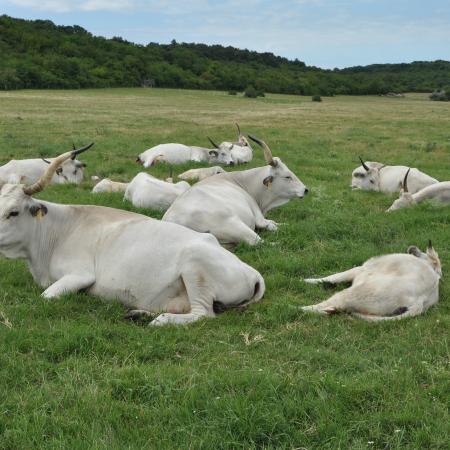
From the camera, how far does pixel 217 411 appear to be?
4664 millimetres

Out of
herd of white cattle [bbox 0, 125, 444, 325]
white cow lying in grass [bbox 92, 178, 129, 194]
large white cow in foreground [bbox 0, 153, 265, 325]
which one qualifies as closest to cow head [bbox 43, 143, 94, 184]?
white cow lying in grass [bbox 92, 178, 129, 194]

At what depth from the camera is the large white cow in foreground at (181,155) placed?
19.2 m

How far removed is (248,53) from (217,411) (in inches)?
6251

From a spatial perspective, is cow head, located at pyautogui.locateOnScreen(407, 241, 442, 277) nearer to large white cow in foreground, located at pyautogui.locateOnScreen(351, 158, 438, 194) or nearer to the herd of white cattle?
the herd of white cattle

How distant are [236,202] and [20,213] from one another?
4.10 metres

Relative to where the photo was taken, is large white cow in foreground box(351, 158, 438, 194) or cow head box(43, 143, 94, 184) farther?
cow head box(43, 143, 94, 184)

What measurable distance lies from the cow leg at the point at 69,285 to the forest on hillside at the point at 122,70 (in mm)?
73949

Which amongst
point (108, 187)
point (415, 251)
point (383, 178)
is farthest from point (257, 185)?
point (383, 178)

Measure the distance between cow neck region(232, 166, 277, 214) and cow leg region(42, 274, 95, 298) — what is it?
17.0ft

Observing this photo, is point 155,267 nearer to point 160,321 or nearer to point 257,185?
point 160,321

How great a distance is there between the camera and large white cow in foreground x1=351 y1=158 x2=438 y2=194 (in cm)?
1559

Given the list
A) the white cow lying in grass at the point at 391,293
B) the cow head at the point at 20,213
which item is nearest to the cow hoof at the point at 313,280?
the white cow lying in grass at the point at 391,293

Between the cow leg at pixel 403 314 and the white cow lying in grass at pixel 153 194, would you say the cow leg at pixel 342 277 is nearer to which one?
the cow leg at pixel 403 314

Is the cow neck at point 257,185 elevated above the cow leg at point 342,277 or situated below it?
above
